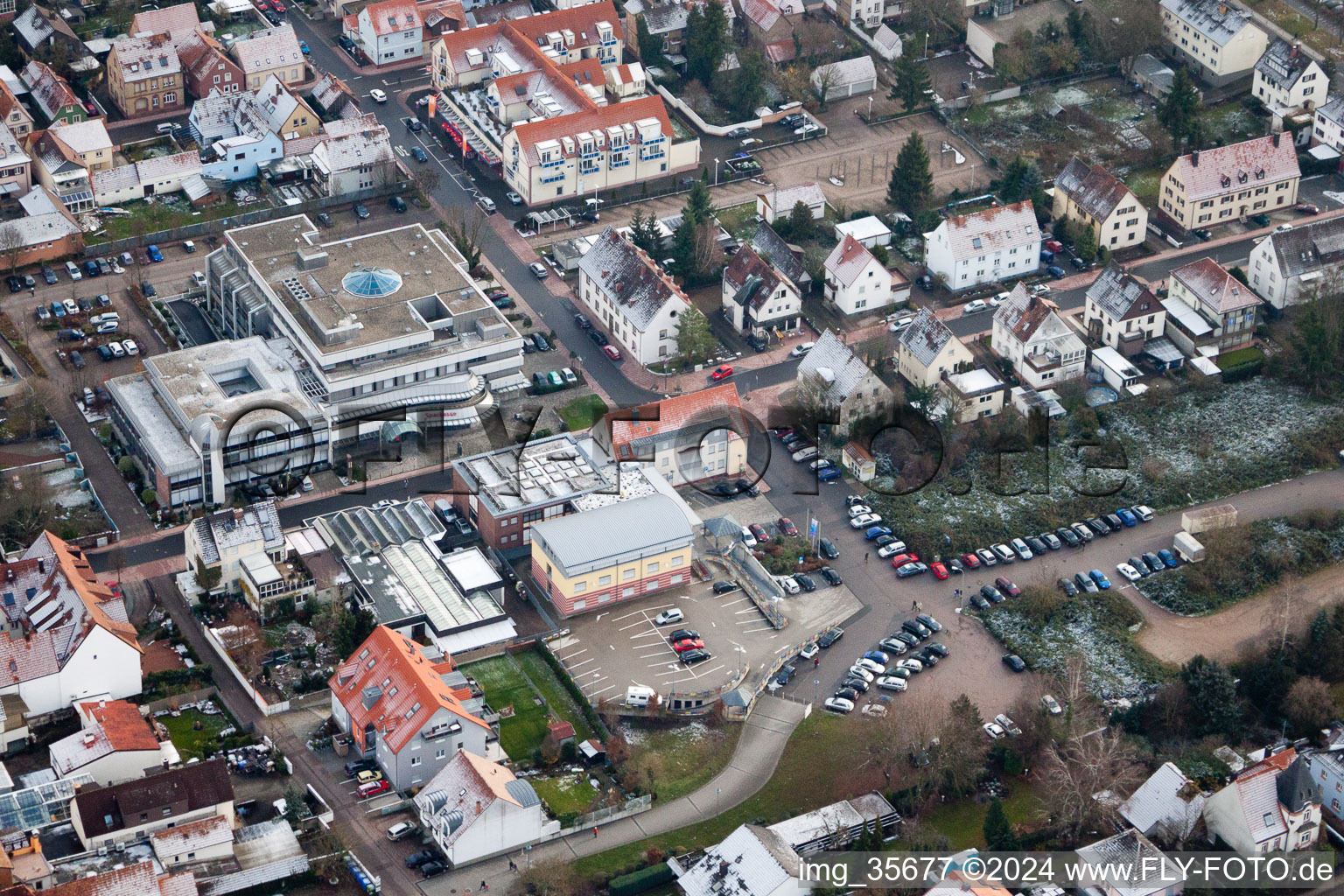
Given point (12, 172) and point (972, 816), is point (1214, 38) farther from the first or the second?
point (12, 172)

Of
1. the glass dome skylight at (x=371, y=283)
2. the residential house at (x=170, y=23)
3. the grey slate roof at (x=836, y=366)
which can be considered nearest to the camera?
the grey slate roof at (x=836, y=366)

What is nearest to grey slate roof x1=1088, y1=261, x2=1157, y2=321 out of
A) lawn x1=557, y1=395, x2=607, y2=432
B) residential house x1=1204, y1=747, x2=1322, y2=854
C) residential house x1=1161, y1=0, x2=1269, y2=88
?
residential house x1=1161, y1=0, x2=1269, y2=88

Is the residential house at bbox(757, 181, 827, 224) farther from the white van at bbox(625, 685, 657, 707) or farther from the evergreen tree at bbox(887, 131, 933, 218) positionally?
the white van at bbox(625, 685, 657, 707)

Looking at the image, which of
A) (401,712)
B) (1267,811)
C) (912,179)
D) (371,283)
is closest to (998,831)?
(1267,811)

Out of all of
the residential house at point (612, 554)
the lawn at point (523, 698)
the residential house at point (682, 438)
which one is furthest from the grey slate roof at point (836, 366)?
the lawn at point (523, 698)

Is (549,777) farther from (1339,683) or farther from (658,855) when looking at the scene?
(1339,683)

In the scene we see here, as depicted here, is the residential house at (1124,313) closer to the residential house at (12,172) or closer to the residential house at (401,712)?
the residential house at (401,712)
